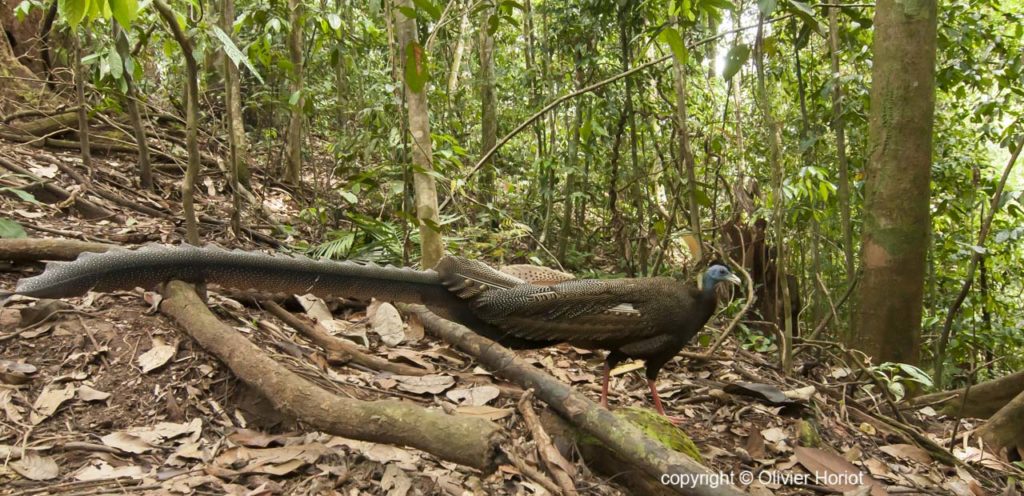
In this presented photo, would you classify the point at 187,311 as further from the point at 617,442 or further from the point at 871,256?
the point at 871,256

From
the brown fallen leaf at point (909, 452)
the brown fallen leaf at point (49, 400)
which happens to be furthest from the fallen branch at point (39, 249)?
the brown fallen leaf at point (909, 452)

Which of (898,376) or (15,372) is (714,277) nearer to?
Result: (898,376)

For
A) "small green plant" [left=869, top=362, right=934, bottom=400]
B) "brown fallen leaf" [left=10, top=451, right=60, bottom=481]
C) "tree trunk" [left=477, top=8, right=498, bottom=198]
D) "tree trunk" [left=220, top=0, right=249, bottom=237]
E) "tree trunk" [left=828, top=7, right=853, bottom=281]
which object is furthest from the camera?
"tree trunk" [left=477, top=8, right=498, bottom=198]

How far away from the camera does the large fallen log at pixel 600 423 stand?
209 cm

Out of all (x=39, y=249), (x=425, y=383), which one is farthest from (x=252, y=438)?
(x=39, y=249)

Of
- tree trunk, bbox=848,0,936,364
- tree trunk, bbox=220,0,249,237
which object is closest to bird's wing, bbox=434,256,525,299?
tree trunk, bbox=220,0,249,237

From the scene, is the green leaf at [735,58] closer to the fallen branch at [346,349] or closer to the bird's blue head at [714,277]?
the bird's blue head at [714,277]

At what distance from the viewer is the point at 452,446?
201 centimetres

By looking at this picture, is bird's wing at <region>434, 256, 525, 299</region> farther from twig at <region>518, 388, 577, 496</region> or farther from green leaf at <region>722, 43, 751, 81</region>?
green leaf at <region>722, 43, 751, 81</region>

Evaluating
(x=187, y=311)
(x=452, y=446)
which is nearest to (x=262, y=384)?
(x=187, y=311)

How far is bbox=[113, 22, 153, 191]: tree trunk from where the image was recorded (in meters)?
3.60

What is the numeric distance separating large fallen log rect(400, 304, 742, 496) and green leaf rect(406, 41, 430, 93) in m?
1.18

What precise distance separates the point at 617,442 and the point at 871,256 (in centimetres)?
292

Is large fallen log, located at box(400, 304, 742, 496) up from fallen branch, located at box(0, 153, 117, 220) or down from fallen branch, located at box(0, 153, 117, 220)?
down
